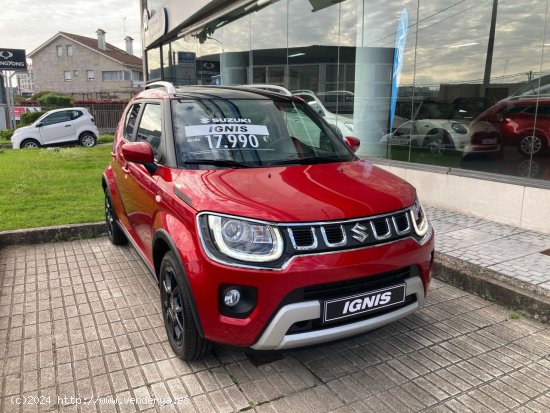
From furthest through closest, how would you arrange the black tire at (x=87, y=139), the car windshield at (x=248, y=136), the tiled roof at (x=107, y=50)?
the tiled roof at (x=107, y=50)
the black tire at (x=87, y=139)
the car windshield at (x=248, y=136)

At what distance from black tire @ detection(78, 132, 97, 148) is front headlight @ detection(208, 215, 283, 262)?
16538mm

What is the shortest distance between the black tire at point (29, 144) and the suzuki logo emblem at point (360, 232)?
1730 centimetres

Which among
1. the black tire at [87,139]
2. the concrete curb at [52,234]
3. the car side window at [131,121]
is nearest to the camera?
the car side window at [131,121]

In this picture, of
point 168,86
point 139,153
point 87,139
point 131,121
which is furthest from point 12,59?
point 139,153

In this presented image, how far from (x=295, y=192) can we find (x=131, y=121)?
2603 millimetres

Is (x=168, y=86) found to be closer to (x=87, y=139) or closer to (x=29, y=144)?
(x=87, y=139)

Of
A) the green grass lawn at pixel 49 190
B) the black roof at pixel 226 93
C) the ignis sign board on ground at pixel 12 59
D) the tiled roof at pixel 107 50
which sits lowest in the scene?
the green grass lawn at pixel 49 190

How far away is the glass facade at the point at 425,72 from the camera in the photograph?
224 inches

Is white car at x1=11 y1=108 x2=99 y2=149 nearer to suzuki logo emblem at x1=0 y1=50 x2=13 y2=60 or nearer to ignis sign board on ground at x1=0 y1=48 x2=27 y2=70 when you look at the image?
ignis sign board on ground at x1=0 y1=48 x2=27 y2=70

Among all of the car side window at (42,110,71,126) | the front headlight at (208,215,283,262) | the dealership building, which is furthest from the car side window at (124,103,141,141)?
the car side window at (42,110,71,126)

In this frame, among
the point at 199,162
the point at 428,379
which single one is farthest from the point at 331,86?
the point at 428,379

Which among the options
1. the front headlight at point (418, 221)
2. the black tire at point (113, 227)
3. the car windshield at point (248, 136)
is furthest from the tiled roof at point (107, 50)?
the front headlight at point (418, 221)

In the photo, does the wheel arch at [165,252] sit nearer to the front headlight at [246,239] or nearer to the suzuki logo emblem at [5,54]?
the front headlight at [246,239]

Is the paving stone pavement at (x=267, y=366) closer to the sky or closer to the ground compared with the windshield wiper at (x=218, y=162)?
closer to the ground
